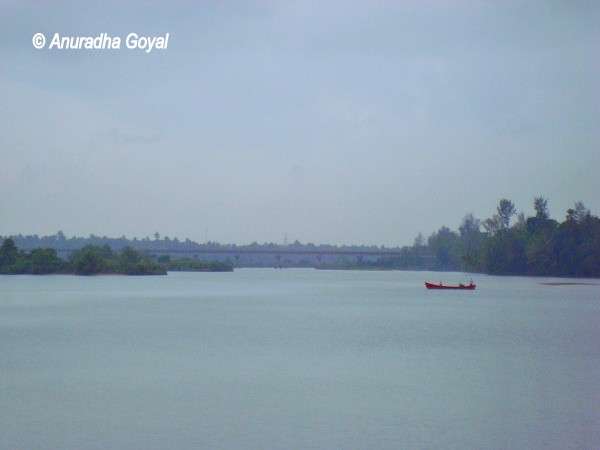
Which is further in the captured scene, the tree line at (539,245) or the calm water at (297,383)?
the tree line at (539,245)

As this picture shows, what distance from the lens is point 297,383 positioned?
55.2 ft

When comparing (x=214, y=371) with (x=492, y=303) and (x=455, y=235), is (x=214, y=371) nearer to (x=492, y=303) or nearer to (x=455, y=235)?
(x=492, y=303)

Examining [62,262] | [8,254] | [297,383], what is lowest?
[297,383]

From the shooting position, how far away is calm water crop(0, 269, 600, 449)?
40.2 feet

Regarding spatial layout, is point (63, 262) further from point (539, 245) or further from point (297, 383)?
point (297, 383)

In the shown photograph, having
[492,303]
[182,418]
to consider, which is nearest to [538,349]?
[182,418]

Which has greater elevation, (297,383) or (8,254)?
(8,254)

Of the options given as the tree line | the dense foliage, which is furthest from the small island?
the tree line

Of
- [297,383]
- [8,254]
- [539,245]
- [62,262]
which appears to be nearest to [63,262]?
[62,262]

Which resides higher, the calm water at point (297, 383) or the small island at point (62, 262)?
the small island at point (62, 262)

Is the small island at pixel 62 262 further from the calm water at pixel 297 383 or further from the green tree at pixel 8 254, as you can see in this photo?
the calm water at pixel 297 383

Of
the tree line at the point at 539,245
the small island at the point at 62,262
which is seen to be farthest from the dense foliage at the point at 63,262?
the tree line at the point at 539,245

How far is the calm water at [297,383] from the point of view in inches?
482

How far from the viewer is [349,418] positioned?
1333 cm
